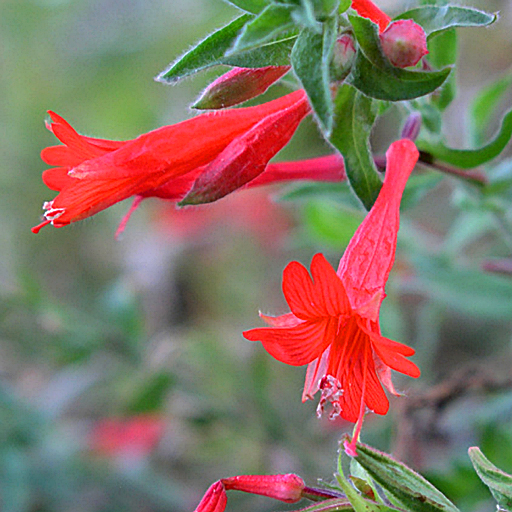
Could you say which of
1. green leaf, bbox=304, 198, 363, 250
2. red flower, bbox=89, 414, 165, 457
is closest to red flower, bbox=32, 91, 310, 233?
green leaf, bbox=304, 198, 363, 250

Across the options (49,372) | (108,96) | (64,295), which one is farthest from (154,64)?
(49,372)

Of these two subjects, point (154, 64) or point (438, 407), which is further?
point (154, 64)

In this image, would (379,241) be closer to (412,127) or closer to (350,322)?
(350,322)

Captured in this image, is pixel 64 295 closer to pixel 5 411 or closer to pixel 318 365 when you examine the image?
pixel 5 411

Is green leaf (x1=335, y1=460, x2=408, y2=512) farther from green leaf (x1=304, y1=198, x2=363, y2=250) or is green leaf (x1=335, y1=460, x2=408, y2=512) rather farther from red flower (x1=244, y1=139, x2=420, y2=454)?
green leaf (x1=304, y1=198, x2=363, y2=250)

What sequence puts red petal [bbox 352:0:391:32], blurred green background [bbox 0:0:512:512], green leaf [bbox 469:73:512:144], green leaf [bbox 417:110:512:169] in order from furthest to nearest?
blurred green background [bbox 0:0:512:512], green leaf [bbox 469:73:512:144], green leaf [bbox 417:110:512:169], red petal [bbox 352:0:391:32]

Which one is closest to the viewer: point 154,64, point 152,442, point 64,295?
point 152,442

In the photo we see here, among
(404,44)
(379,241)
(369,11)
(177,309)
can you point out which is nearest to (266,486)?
(379,241)
